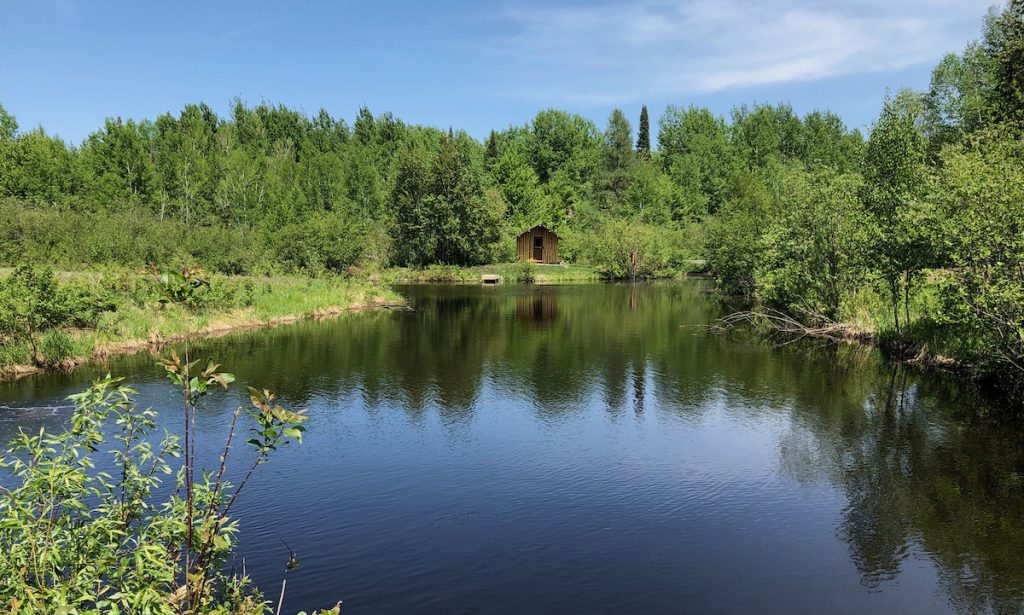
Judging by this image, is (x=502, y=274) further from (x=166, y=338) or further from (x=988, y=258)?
(x=988, y=258)

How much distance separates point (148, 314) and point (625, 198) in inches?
3744

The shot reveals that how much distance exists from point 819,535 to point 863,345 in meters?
21.2

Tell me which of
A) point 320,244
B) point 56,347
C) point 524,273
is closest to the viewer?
point 56,347

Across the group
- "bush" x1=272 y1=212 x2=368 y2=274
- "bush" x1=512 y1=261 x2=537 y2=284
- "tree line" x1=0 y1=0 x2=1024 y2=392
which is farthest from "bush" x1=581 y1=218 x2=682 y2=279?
"bush" x1=272 y1=212 x2=368 y2=274

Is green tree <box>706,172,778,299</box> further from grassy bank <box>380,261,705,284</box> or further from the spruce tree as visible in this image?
the spruce tree

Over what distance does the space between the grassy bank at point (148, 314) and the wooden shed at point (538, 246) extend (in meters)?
38.6

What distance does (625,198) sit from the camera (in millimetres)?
116688

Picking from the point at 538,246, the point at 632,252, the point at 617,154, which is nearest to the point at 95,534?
the point at 632,252

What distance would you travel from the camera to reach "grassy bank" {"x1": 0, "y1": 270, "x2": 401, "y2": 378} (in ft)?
80.2

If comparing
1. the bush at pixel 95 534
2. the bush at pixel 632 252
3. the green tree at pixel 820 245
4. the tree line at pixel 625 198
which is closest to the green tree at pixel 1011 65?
the tree line at pixel 625 198

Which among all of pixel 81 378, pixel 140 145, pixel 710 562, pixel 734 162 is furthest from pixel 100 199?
pixel 734 162

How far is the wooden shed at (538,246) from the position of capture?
85.1 meters

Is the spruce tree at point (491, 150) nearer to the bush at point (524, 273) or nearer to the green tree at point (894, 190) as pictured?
the bush at point (524, 273)

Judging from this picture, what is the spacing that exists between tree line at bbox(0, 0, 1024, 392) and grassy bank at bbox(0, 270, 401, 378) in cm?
1582
